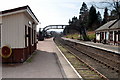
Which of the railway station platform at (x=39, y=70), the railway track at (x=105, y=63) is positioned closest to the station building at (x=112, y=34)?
the railway track at (x=105, y=63)

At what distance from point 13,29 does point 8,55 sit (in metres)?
1.68

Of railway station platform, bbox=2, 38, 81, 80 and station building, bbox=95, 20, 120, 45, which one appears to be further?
station building, bbox=95, 20, 120, 45

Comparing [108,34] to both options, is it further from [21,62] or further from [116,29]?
[21,62]

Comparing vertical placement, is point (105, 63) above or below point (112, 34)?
below

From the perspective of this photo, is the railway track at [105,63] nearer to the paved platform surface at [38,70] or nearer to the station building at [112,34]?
the paved platform surface at [38,70]

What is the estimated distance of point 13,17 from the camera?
412 inches

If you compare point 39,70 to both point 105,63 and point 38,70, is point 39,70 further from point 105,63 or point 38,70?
point 105,63

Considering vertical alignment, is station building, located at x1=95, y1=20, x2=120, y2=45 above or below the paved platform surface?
above

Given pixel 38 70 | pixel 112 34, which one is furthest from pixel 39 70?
pixel 112 34

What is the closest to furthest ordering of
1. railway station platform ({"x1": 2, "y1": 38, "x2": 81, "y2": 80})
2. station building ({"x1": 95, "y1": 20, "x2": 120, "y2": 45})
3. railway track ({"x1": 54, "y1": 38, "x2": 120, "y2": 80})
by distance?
1. railway station platform ({"x1": 2, "y1": 38, "x2": 81, "y2": 80})
2. railway track ({"x1": 54, "y1": 38, "x2": 120, "y2": 80})
3. station building ({"x1": 95, "y1": 20, "x2": 120, "y2": 45})

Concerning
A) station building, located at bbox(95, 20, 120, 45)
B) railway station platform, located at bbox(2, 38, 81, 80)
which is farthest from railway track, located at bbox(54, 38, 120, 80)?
station building, located at bbox(95, 20, 120, 45)

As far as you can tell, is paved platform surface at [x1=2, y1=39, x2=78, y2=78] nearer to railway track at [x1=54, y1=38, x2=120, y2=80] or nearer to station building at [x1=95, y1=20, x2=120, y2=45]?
railway track at [x1=54, y1=38, x2=120, y2=80]

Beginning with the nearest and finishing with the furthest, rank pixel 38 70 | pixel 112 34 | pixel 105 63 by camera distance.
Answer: pixel 38 70 < pixel 105 63 < pixel 112 34

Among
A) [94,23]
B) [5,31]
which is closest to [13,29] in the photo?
[5,31]
